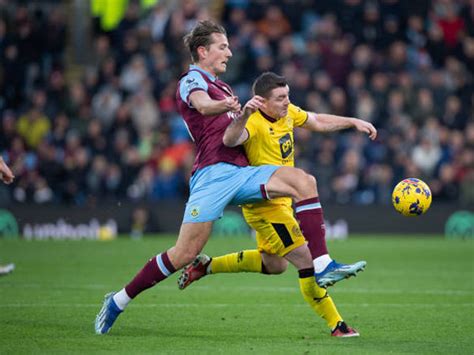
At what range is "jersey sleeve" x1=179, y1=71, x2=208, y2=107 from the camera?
7902 mm

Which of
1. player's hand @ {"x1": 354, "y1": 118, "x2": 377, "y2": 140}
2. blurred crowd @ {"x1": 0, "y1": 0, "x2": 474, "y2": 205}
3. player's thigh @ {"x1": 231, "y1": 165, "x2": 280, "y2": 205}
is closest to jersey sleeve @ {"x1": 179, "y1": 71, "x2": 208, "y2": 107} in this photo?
player's thigh @ {"x1": 231, "y1": 165, "x2": 280, "y2": 205}

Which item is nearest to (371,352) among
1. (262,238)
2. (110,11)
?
(262,238)

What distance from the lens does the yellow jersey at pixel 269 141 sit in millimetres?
8273

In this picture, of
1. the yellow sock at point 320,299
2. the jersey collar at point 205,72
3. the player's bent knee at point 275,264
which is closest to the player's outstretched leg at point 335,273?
the yellow sock at point 320,299

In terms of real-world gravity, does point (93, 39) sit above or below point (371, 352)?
above

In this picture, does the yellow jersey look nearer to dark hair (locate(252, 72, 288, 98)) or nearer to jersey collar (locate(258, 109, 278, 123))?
jersey collar (locate(258, 109, 278, 123))

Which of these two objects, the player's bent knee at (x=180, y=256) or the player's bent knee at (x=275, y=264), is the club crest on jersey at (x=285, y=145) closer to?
the player's bent knee at (x=275, y=264)

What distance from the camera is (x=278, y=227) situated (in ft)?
26.9

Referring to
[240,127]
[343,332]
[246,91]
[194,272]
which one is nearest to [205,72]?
[240,127]

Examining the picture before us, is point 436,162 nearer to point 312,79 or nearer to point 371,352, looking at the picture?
point 312,79

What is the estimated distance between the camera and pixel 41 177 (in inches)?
782

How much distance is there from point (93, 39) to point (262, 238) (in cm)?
1577

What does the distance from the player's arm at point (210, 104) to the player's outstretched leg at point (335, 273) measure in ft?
4.64

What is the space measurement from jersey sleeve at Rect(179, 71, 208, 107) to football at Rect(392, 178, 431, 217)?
6.27 ft
